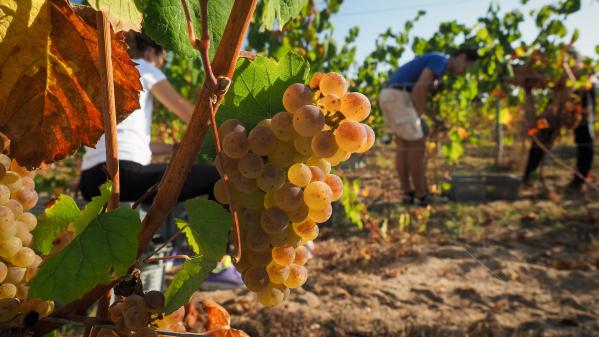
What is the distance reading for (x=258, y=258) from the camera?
1.83ft

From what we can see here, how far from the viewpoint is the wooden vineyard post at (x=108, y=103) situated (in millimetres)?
453

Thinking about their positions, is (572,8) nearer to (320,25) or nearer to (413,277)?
(320,25)

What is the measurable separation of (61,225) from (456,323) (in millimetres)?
2257

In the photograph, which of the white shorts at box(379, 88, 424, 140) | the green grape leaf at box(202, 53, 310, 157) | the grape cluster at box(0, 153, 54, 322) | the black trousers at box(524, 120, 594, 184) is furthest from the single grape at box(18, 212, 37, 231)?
the black trousers at box(524, 120, 594, 184)

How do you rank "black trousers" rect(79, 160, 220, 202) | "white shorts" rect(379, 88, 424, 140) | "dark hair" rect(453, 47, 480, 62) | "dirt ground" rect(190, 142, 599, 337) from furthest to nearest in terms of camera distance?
"dark hair" rect(453, 47, 480, 62) → "white shorts" rect(379, 88, 424, 140) → "dirt ground" rect(190, 142, 599, 337) → "black trousers" rect(79, 160, 220, 202)

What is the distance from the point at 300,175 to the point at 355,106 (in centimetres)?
10

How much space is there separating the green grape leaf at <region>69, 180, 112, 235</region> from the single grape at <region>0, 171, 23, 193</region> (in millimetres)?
121

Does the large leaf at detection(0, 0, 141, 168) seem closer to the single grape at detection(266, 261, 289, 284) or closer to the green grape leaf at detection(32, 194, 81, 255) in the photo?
the green grape leaf at detection(32, 194, 81, 255)

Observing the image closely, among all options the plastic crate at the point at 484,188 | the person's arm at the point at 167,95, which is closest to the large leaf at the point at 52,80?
the person's arm at the point at 167,95

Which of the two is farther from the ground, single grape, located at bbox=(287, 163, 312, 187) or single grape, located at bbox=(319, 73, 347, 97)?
single grape, located at bbox=(319, 73, 347, 97)

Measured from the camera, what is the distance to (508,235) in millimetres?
4047

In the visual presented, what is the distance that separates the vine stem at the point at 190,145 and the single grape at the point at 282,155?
0.32 feet

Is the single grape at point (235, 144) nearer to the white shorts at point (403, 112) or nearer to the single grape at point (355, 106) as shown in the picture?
the single grape at point (355, 106)

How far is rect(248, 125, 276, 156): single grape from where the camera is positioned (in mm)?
497
